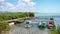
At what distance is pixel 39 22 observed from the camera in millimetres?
8641

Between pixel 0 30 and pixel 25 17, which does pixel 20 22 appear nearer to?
pixel 25 17

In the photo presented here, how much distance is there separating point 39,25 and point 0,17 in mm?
2276

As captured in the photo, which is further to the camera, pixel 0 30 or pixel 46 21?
pixel 46 21

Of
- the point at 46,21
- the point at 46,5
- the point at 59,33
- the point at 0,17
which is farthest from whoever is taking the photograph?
the point at 46,21

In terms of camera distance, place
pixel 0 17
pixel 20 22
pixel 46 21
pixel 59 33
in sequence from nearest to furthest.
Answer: pixel 59 33 → pixel 0 17 → pixel 46 21 → pixel 20 22

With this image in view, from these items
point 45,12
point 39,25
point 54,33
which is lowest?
point 39,25

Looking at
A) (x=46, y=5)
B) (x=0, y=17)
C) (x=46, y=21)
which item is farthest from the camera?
(x=46, y=21)

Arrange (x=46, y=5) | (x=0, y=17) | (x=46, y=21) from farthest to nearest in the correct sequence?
(x=46, y=21)
(x=0, y=17)
(x=46, y=5)

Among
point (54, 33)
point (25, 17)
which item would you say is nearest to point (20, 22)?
point (25, 17)

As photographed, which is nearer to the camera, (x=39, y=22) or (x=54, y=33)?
(x=54, y=33)

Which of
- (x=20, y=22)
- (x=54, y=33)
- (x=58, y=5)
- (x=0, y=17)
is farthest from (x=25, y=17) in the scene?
(x=54, y=33)

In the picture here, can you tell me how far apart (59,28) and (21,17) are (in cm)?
865

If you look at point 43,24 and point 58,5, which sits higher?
point 58,5

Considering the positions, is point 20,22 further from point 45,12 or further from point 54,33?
point 54,33
